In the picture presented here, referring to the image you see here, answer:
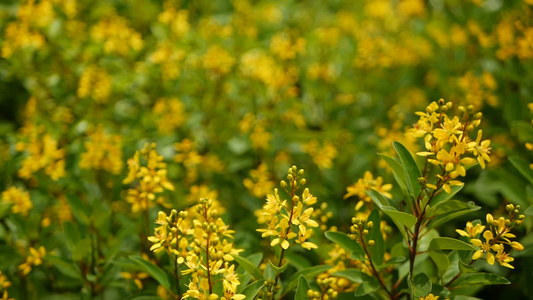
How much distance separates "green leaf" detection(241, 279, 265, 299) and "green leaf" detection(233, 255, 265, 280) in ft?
0.21

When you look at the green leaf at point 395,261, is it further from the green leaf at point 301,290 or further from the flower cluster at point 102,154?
the flower cluster at point 102,154

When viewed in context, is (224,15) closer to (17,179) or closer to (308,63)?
(308,63)

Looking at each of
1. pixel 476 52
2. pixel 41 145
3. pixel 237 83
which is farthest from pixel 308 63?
pixel 41 145

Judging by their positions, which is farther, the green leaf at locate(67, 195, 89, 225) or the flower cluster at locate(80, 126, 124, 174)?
the flower cluster at locate(80, 126, 124, 174)

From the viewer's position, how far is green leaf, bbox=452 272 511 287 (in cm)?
155

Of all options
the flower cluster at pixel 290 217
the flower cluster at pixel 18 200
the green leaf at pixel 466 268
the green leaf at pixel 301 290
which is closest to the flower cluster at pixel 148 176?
the flower cluster at pixel 290 217

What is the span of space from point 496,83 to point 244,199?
1882mm

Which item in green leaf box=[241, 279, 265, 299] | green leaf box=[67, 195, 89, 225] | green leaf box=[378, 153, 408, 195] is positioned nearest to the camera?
green leaf box=[241, 279, 265, 299]

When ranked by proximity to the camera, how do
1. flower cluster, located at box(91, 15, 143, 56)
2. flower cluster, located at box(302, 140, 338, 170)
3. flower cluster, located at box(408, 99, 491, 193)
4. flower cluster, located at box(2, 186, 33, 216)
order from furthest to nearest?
flower cluster, located at box(91, 15, 143, 56)
flower cluster, located at box(302, 140, 338, 170)
flower cluster, located at box(2, 186, 33, 216)
flower cluster, located at box(408, 99, 491, 193)

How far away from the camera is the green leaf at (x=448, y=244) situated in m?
1.49

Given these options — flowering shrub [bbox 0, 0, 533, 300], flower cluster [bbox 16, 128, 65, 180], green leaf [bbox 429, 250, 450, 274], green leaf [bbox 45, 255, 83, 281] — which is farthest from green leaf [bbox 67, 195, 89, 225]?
green leaf [bbox 429, 250, 450, 274]

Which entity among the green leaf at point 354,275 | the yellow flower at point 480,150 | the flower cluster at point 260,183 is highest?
the yellow flower at point 480,150

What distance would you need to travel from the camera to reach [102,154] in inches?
104

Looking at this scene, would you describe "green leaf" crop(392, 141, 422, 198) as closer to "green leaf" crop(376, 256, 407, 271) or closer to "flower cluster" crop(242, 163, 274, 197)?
"green leaf" crop(376, 256, 407, 271)
